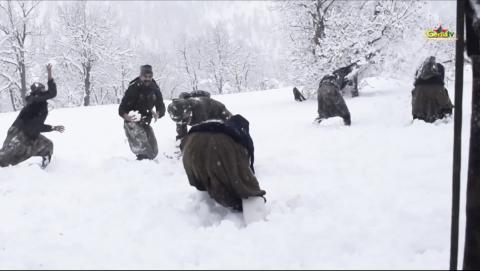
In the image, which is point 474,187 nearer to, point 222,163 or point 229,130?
point 222,163

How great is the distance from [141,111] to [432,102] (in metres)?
5.52

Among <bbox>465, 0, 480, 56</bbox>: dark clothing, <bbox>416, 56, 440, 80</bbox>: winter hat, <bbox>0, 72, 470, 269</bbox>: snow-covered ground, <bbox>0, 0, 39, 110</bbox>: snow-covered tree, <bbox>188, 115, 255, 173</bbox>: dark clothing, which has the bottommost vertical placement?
<bbox>0, 72, 470, 269</bbox>: snow-covered ground

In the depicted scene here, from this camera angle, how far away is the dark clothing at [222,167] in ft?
13.2

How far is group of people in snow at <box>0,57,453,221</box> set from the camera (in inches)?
160

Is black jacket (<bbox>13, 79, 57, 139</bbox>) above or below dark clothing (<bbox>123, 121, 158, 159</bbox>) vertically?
above

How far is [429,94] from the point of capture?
8.70m

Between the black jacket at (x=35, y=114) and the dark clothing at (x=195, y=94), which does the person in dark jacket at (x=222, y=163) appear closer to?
the dark clothing at (x=195, y=94)

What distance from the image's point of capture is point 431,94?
8.69 m

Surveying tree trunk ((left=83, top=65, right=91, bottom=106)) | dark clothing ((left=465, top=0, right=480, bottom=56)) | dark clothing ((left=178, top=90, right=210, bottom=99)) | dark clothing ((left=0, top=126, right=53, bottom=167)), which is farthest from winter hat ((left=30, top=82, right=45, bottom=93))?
tree trunk ((left=83, top=65, right=91, bottom=106))

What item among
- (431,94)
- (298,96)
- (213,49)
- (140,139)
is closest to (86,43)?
(213,49)

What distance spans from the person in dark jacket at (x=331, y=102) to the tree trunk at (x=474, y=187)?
7801 millimetres

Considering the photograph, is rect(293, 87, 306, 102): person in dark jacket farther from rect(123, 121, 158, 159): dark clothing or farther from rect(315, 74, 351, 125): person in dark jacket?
rect(123, 121, 158, 159): dark clothing

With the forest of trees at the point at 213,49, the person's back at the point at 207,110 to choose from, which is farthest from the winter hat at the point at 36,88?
the forest of trees at the point at 213,49

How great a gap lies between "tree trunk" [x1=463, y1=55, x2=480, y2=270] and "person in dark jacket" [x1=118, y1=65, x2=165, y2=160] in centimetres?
567
